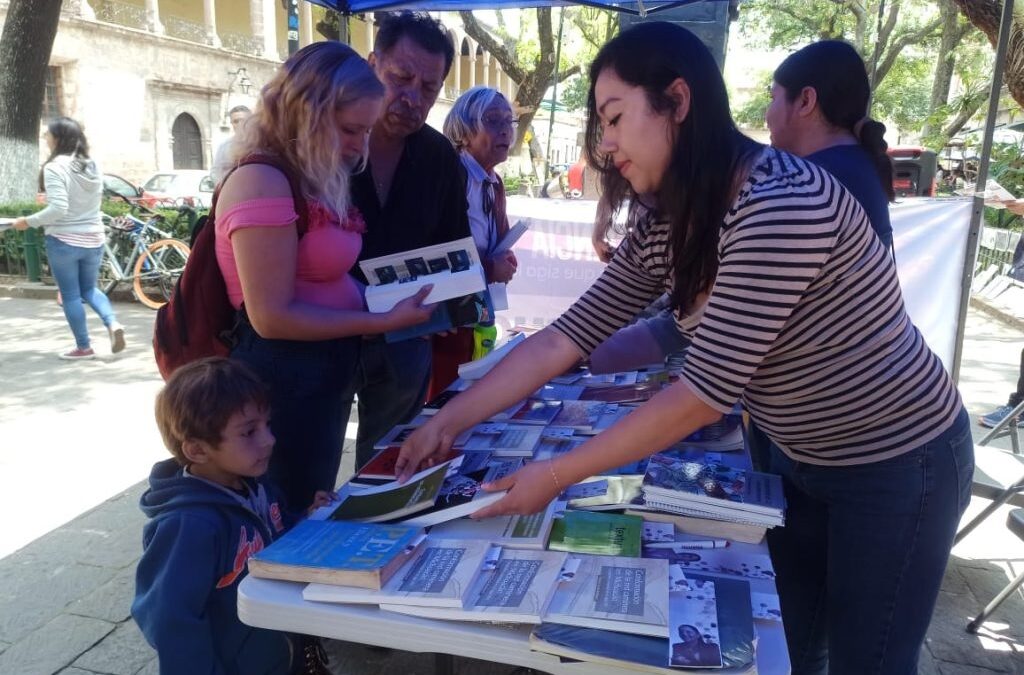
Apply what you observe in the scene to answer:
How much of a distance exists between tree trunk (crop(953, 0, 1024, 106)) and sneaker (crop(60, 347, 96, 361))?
658 cm

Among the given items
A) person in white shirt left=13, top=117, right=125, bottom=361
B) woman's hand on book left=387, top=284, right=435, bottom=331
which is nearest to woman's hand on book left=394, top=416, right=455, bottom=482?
woman's hand on book left=387, top=284, right=435, bottom=331

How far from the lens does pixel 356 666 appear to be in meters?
2.35

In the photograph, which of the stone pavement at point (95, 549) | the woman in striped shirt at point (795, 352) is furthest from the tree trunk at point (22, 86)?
the woman in striped shirt at point (795, 352)

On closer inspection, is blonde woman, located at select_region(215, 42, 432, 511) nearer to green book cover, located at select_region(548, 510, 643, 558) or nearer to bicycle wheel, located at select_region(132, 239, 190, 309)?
green book cover, located at select_region(548, 510, 643, 558)

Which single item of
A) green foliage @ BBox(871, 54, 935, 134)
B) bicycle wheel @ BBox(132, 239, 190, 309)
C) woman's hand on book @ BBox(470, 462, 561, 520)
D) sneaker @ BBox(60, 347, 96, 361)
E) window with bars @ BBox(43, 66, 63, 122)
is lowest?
sneaker @ BBox(60, 347, 96, 361)

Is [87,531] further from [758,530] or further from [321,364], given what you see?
[758,530]

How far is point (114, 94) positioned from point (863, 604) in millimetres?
23481

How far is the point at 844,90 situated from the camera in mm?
2086

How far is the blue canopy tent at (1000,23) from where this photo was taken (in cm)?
359

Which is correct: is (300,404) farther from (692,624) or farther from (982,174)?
(982,174)

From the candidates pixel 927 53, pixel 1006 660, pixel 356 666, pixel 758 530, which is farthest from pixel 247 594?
pixel 927 53

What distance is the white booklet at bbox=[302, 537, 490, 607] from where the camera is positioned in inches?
41.4

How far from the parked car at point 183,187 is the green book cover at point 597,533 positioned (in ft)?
43.1

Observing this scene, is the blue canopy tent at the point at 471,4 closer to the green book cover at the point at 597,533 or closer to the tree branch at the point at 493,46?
the green book cover at the point at 597,533
